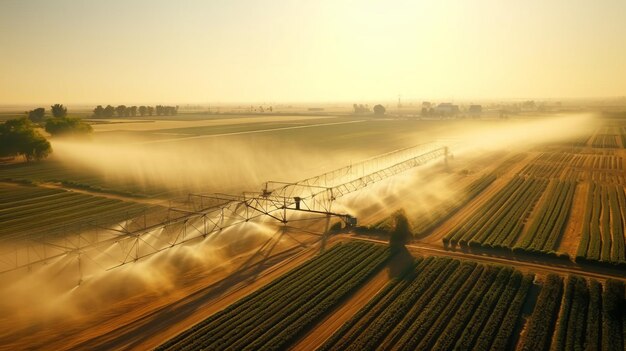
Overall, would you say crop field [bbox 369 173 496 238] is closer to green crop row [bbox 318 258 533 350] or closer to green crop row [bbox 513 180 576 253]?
green crop row [bbox 513 180 576 253]

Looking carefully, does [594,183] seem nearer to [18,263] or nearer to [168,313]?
[168,313]

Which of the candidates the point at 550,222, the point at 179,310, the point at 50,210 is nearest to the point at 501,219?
the point at 550,222

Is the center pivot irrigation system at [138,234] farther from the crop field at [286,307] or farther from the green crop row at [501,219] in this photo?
the green crop row at [501,219]

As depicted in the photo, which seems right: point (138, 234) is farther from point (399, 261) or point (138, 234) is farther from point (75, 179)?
point (75, 179)

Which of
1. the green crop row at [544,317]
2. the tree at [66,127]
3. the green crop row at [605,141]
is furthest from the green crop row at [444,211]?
the tree at [66,127]

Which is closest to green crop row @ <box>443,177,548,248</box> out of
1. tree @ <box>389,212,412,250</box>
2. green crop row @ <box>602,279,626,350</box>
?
tree @ <box>389,212,412,250</box>

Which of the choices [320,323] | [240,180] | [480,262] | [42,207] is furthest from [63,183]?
[480,262]
